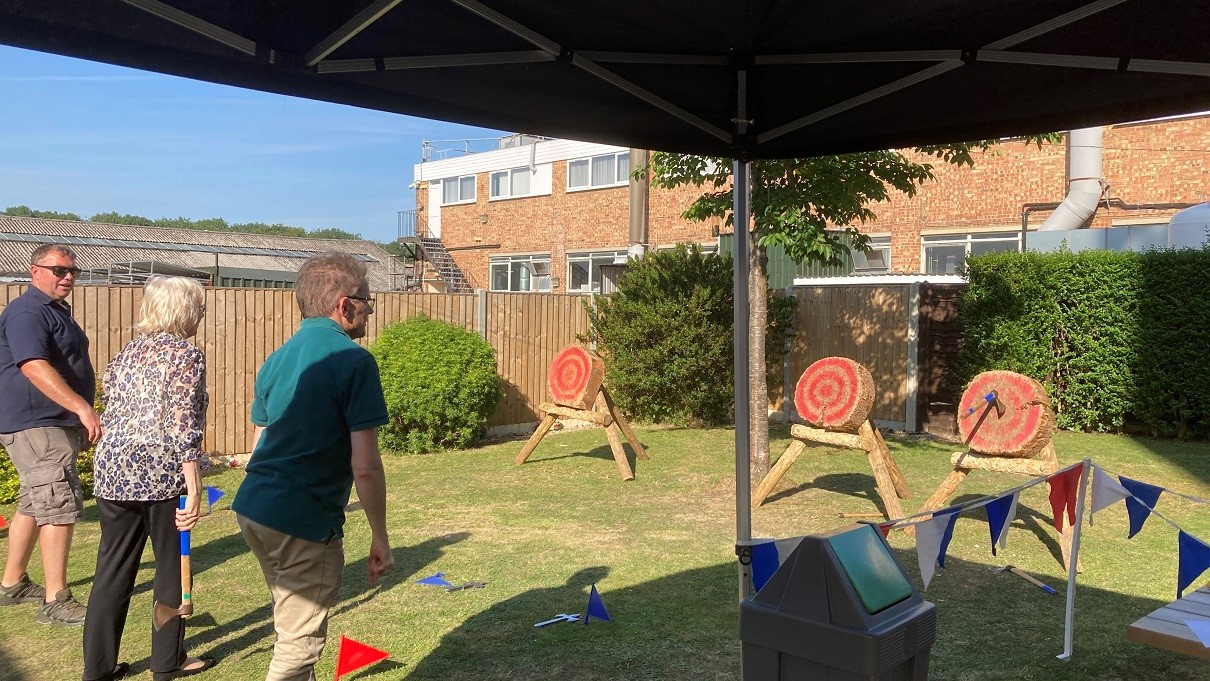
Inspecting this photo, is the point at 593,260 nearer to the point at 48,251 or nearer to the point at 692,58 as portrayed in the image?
the point at 48,251

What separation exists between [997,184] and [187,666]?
17.5m

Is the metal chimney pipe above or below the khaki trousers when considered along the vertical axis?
above

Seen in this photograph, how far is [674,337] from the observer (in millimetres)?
12547

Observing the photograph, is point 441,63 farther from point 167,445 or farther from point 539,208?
point 539,208

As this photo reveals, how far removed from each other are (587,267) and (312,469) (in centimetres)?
2349

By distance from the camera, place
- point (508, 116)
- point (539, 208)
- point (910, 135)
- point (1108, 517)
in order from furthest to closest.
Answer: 1. point (539, 208)
2. point (1108, 517)
3. point (910, 135)
4. point (508, 116)

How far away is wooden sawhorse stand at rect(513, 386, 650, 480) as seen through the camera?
9.16 metres

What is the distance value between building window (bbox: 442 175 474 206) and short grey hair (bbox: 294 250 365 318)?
28071mm

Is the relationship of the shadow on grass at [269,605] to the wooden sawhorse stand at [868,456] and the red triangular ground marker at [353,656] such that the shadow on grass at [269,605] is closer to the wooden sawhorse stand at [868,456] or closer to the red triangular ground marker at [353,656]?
the red triangular ground marker at [353,656]

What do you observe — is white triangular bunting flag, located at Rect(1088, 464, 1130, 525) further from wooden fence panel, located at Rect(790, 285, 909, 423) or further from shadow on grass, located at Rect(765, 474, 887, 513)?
wooden fence panel, located at Rect(790, 285, 909, 423)

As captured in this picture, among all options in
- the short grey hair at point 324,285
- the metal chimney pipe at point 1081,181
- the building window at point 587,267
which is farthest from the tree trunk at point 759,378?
the building window at point 587,267

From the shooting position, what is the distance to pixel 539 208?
27.7 meters

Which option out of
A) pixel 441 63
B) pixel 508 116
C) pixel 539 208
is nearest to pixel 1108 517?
pixel 508 116

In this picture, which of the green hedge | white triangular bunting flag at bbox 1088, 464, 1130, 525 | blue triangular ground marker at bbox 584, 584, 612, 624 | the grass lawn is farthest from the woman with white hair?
the green hedge
